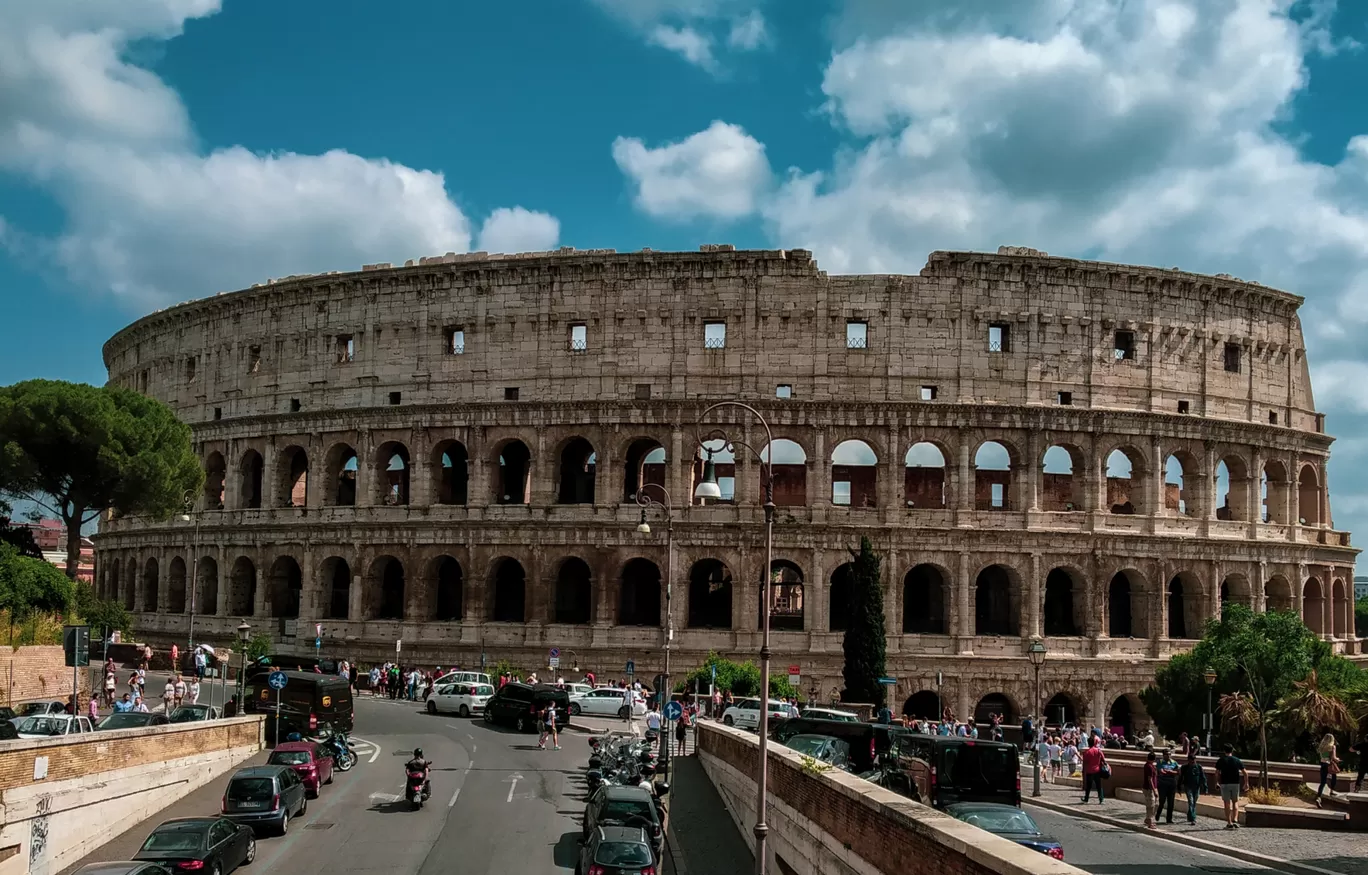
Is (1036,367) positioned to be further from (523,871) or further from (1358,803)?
(523,871)

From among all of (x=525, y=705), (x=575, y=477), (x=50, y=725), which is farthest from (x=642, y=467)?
(x=50, y=725)

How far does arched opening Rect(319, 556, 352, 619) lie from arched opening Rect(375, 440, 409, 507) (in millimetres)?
3389

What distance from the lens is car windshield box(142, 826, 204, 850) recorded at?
17.8 metres

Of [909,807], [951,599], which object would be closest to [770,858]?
[909,807]

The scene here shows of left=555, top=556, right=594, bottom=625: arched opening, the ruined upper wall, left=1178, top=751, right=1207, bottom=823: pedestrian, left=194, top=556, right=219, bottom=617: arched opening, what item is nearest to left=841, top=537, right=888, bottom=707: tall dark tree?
the ruined upper wall

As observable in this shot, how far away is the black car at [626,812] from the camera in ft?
64.7

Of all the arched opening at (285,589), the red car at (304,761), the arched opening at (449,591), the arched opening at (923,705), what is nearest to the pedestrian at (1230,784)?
the red car at (304,761)

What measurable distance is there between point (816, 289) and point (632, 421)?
350 inches

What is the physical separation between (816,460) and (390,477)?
21.9m

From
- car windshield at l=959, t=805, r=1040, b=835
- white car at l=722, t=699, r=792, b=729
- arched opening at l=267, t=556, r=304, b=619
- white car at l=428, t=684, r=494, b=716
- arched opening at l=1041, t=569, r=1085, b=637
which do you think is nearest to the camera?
Answer: car windshield at l=959, t=805, r=1040, b=835

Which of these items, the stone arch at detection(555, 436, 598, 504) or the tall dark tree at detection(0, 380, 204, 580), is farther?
the stone arch at detection(555, 436, 598, 504)

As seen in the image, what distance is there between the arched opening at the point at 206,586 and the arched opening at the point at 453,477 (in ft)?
39.3

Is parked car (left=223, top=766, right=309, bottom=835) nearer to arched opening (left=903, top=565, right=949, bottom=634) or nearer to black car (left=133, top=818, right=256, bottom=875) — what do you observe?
black car (left=133, top=818, right=256, bottom=875)

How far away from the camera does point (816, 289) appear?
44.8 m
